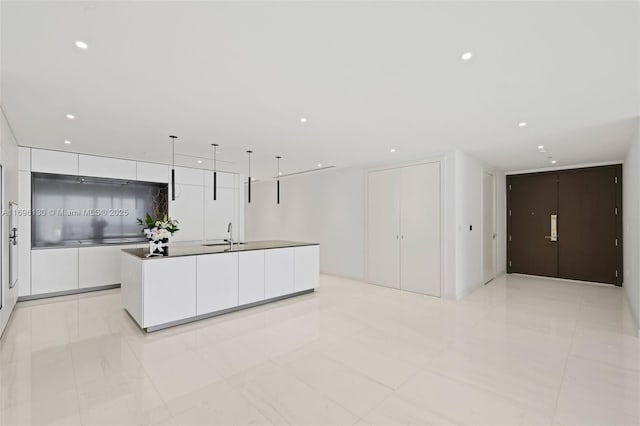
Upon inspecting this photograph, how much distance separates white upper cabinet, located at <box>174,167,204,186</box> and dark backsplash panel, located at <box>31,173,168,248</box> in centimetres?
35

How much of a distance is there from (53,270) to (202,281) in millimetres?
3179

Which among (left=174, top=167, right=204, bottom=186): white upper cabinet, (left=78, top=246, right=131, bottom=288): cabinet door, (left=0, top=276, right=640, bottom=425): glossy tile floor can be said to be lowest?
(left=0, top=276, right=640, bottom=425): glossy tile floor

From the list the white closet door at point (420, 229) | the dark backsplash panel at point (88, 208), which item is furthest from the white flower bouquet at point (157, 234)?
the white closet door at point (420, 229)

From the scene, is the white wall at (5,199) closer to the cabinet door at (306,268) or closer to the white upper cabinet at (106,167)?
the white upper cabinet at (106,167)

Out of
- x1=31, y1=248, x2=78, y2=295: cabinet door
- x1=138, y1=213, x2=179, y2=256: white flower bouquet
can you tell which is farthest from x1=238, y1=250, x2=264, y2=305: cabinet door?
x1=31, y1=248, x2=78, y2=295: cabinet door

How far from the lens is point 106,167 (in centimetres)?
559

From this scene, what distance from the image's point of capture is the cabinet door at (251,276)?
14.2ft

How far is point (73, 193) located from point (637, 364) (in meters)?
8.26

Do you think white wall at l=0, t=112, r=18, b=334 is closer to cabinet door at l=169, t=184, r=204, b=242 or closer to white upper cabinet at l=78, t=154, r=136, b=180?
white upper cabinet at l=78, t=154, r=136, b=180

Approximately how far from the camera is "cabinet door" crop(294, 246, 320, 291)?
201 inches

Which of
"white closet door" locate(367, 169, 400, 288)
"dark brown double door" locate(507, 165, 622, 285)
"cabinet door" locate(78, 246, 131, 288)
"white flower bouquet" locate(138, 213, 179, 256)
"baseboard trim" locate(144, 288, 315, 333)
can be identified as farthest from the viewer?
"dark brown double door" locate(507, 165, 622, 285)

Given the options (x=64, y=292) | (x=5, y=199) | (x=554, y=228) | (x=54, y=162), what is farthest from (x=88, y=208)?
(x=554, y=228)

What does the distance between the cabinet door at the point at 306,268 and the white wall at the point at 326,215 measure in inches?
53.9

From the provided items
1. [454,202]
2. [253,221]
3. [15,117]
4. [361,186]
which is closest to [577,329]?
[454,202]
